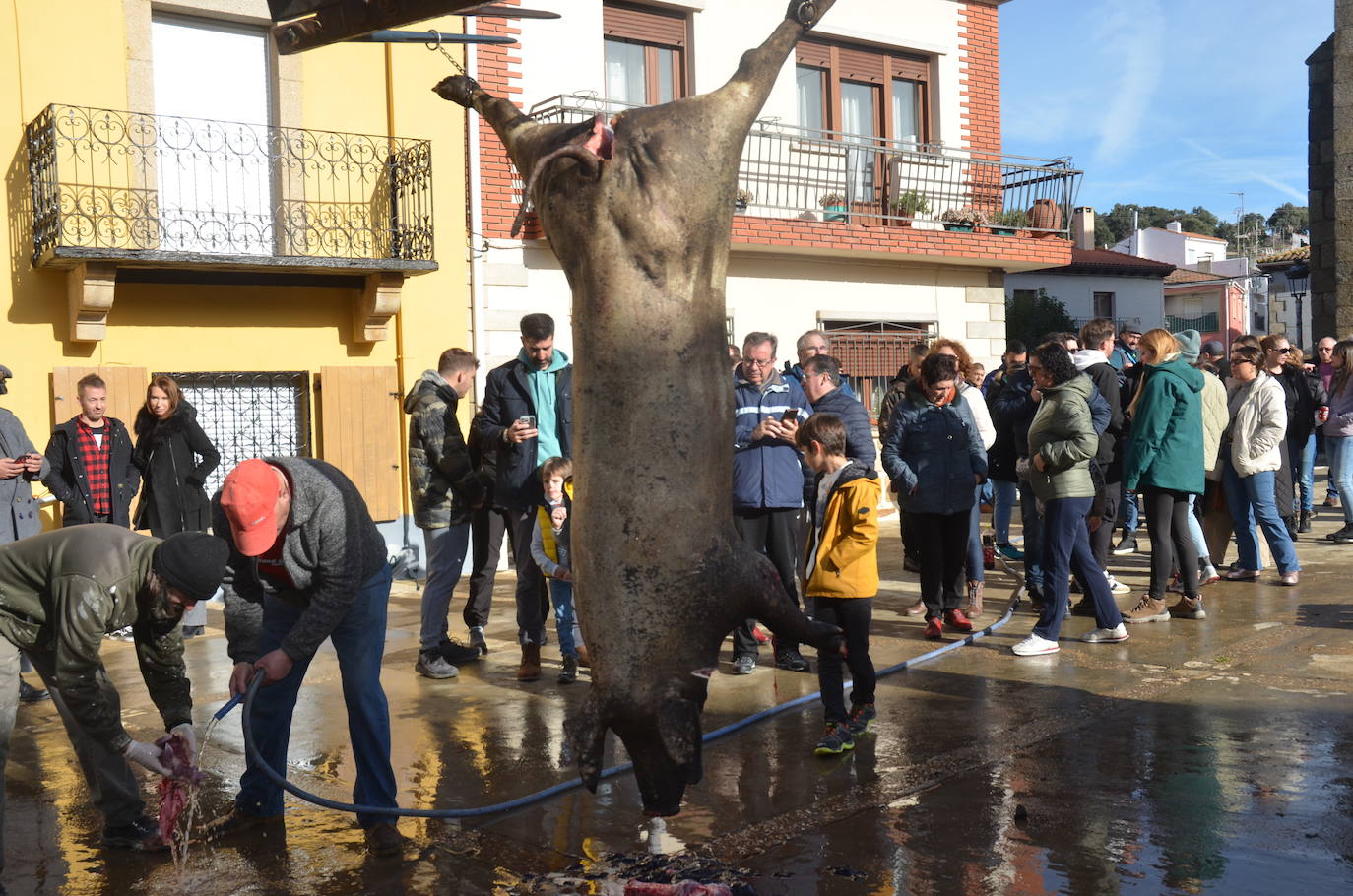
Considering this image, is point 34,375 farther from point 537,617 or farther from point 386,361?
point 537,617

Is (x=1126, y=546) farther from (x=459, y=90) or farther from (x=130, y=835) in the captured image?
(x=459, y=90)

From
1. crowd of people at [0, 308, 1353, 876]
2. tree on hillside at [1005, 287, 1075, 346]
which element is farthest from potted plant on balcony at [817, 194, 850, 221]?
tree on hillside at [1005, 287, 1075, 346]

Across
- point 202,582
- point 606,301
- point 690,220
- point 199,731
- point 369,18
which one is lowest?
point 199,731

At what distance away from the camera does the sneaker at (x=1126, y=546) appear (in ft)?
37.5

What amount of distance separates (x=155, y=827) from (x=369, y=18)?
133 inches

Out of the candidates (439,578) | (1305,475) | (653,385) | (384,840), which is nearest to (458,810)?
(384,840)

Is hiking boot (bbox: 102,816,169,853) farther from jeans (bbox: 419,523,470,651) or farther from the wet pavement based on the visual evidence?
jeans (bbox: 419,523,470,651)

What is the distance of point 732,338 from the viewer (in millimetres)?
14969

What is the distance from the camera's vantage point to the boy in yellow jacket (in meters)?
5.66

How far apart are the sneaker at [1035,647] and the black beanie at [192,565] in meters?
4.85

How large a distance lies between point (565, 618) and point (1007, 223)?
1220 cm

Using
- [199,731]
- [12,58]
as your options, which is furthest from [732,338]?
[199,731]

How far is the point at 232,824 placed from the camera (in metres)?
4.94

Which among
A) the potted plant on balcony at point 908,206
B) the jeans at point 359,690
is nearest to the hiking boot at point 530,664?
the jeans at point 359,690
